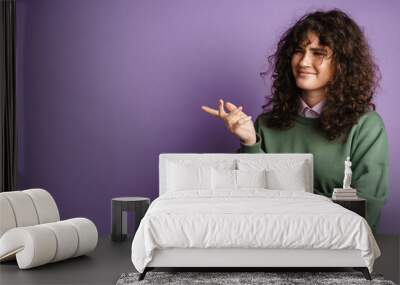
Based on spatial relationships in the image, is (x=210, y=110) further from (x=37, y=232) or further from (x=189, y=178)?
(x=37, y=232)

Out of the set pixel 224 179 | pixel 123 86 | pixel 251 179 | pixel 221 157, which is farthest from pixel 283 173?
pixel 123 86

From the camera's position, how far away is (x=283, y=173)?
6.38 meters

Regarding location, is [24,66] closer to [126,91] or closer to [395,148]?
[126,91]

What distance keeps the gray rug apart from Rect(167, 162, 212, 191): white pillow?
1475 millimetres

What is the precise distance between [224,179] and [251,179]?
10.0 inches

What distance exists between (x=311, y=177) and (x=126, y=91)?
2155 mm

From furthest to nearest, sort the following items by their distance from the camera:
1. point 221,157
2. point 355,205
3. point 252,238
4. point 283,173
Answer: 1. point 221,157
2. point 283,173
3. point 355,205
4. point 252,238

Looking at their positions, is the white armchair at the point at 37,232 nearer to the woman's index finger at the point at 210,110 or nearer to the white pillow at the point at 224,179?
the white pillow at the point at 224,179

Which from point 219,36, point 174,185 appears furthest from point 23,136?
point 219,36

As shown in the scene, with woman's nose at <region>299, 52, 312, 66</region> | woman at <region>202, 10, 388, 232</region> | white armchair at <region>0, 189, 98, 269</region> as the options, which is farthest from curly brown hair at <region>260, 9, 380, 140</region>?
white armchair at <region>0, 189, 98, 269</region>

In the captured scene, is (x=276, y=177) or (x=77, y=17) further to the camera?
(x=77, y=17)

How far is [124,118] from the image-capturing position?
23.4 feet

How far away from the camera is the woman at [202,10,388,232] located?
683 centimetres

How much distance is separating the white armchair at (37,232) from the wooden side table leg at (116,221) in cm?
78
